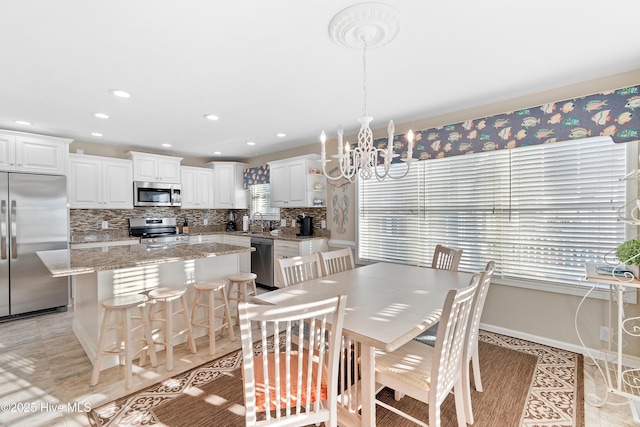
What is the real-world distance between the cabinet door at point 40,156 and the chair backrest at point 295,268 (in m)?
3.63

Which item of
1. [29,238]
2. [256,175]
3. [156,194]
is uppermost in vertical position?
[256,175]

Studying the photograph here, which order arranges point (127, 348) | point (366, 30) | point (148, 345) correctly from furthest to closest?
1. point (148, 345)
2. point (127, 348)
3. point (366, 30)

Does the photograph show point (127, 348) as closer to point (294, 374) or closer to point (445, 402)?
point (294, 374)

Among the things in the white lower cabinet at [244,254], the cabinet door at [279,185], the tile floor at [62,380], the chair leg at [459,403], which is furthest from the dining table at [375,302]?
the white lower cabinet at [244,254]

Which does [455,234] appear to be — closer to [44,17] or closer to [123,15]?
[123,15]

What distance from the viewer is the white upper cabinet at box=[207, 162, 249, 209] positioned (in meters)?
5.92

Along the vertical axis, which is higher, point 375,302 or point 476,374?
point 375,302

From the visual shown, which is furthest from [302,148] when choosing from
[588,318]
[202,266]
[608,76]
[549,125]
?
[588,318]

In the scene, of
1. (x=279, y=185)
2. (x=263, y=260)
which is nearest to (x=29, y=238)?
(x=263, y=260)

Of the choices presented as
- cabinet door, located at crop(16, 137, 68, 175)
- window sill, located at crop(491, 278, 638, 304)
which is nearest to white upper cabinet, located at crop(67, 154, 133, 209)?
cabinet door, located at crop(16, 137, 68, 175)

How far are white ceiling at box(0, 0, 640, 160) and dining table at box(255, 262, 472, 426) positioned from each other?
5.33ft

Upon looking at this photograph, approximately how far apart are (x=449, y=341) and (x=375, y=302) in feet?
1.56

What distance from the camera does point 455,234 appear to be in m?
3.44

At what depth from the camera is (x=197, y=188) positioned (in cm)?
567
